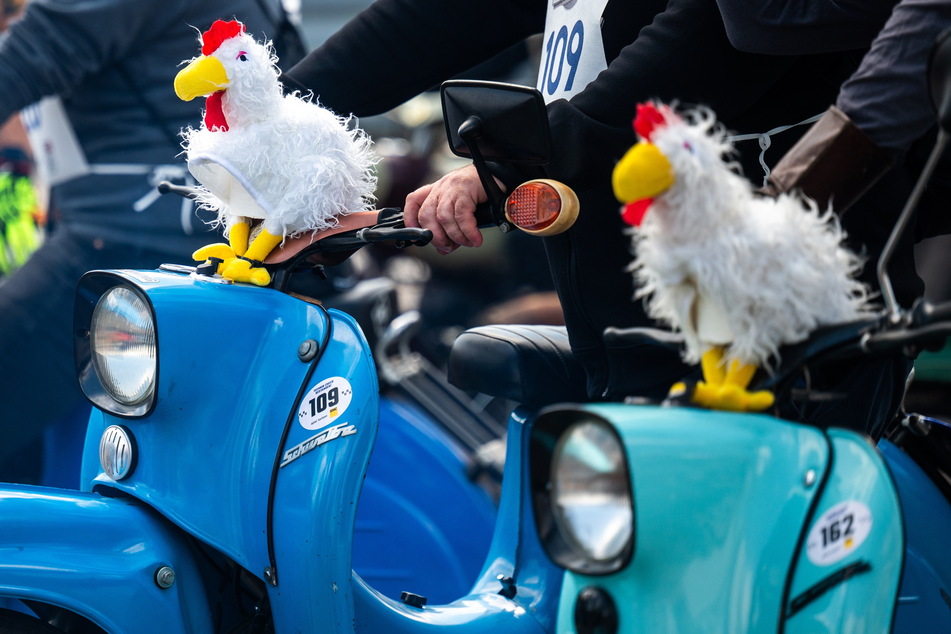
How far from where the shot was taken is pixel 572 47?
1654mm

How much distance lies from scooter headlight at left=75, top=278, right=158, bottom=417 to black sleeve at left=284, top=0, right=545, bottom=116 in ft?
1.97

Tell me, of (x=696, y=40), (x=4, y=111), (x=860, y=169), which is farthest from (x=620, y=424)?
(x=4, y=111)

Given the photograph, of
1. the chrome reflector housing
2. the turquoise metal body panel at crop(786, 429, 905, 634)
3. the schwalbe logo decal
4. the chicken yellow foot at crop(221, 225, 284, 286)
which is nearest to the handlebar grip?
the turquoise metal body panel at crop(786, 429, 905, 634)

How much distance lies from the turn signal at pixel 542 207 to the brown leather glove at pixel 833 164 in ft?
0.83

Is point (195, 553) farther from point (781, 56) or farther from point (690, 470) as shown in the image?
point (781, 56)

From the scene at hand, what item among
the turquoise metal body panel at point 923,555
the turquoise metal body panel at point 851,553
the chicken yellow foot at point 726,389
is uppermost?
the chicken yellow foot at point 726,389

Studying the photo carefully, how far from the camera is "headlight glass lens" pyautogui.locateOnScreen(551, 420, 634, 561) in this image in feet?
3.44

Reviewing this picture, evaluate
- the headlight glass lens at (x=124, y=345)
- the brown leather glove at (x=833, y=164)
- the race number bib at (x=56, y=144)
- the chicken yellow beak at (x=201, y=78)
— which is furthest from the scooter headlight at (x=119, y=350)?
the race number bib at (x=56, y=144)

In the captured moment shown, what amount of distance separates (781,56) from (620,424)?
2.34 ft

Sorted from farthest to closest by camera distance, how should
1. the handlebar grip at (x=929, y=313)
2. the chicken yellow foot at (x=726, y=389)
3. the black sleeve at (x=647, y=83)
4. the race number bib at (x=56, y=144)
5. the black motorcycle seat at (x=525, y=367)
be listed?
the race number bib at (x=56, y=144) → the black motorcycle seat at (x=525, y=367) → the black sleeve at (x=647, y=83) → the chicken yellow foot at (x=726, y=389) → the handlebar grip at (x=929, y=313)

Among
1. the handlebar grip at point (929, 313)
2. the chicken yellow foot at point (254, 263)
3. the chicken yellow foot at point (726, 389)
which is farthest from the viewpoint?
the chicken yellow foot at point (254, 263)

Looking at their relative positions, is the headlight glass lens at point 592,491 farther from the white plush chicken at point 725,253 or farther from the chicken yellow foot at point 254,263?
the chicken yellow foot at point 254,263

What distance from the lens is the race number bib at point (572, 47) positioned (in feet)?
5.30

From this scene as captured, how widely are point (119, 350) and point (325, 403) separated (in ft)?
1.04
